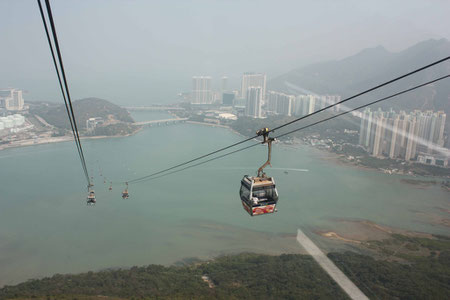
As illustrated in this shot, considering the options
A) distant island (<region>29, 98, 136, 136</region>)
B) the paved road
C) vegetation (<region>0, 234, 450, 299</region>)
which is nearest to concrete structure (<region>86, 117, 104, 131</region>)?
distant island (<region>29, 98, 136, 136</region>)

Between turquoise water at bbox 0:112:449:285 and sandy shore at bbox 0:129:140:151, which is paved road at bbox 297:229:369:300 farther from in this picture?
sandy shore at bbox 0:129:140:151

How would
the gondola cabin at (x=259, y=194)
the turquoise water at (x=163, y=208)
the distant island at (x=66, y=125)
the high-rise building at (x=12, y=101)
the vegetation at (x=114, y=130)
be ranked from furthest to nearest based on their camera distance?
the high-rise building at (x=12, y=101) → the vegetation at (x=114, y=130) → the distant island at (x=66, y=125) → the turquoise water at (x=163, y=208) → the gondola cabin at (x=259, y=194)

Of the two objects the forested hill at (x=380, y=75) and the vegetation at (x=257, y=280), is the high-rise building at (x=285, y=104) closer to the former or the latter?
the forested hill at (x=380, y=75)

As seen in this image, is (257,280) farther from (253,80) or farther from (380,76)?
(253,80)

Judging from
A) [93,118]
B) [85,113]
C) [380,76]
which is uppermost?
[380,76]

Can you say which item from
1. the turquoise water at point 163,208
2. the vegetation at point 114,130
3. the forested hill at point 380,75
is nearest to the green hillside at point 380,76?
the forested hill at point 380,75

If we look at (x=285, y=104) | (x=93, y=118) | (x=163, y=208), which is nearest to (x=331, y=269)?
(x=163, y=208)
